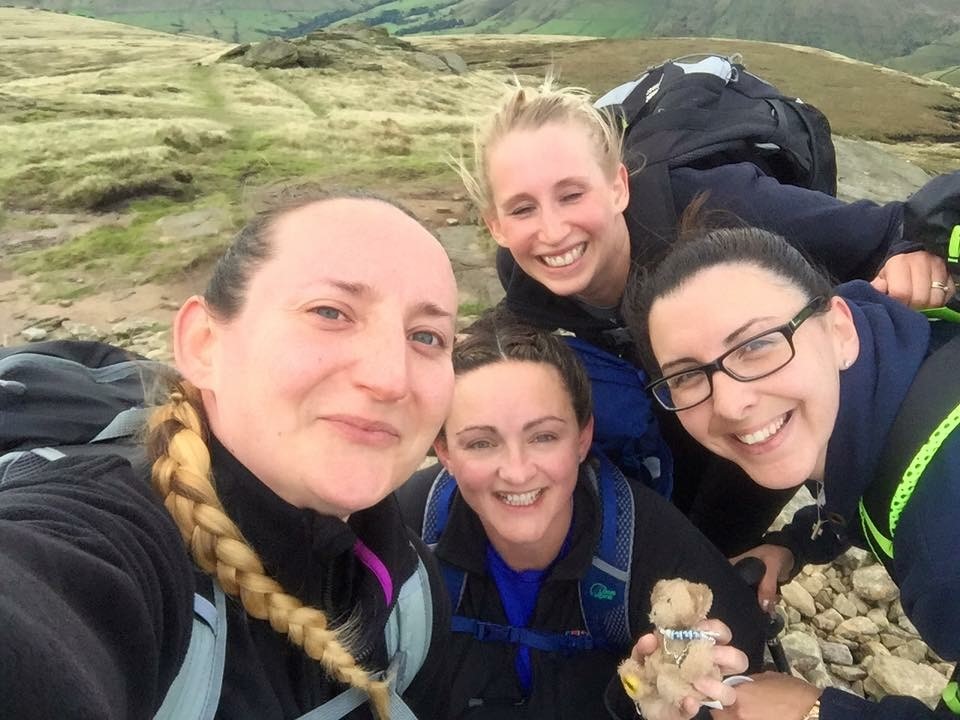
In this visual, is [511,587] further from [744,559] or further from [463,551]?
[744,559]

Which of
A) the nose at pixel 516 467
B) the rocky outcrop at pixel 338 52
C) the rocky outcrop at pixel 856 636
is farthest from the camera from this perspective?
the rocky outcrop at pixel 338 52

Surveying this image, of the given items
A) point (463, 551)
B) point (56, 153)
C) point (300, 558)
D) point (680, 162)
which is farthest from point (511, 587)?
point (56, 153)

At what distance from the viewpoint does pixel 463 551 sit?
347cm

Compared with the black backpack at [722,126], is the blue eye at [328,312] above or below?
below

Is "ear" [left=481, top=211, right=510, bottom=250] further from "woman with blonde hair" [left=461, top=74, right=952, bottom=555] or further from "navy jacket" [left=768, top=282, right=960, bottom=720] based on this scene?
"navy jacket" [left=768, top=282, right=960, bottom=720]

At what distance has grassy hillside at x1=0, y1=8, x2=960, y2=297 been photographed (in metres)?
12.3

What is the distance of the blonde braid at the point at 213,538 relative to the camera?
1.71m

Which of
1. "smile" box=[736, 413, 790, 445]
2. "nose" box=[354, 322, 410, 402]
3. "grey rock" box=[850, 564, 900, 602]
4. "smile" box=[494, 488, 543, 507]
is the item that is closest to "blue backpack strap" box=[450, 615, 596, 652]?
"smile" box=[494, 488, 543, 507]

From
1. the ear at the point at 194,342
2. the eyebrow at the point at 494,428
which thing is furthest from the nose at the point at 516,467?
the ear at the point at 194,342

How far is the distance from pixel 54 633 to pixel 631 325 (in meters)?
2.63

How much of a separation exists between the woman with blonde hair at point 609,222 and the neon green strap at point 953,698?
5.40 ft

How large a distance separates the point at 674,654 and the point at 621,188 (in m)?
2.48

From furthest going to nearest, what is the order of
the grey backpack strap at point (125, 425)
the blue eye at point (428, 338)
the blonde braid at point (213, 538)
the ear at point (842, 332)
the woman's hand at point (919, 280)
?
1. the woman's hand at point (919, 280)
2. the ear at point (842, 332)
3. the blue eye at point (428, 338)
4. the grey backpack strap at point (125, 425)
5. the blonde braid at point (213, 538)

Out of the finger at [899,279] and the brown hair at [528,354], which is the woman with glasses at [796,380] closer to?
the finger at [899,279]
